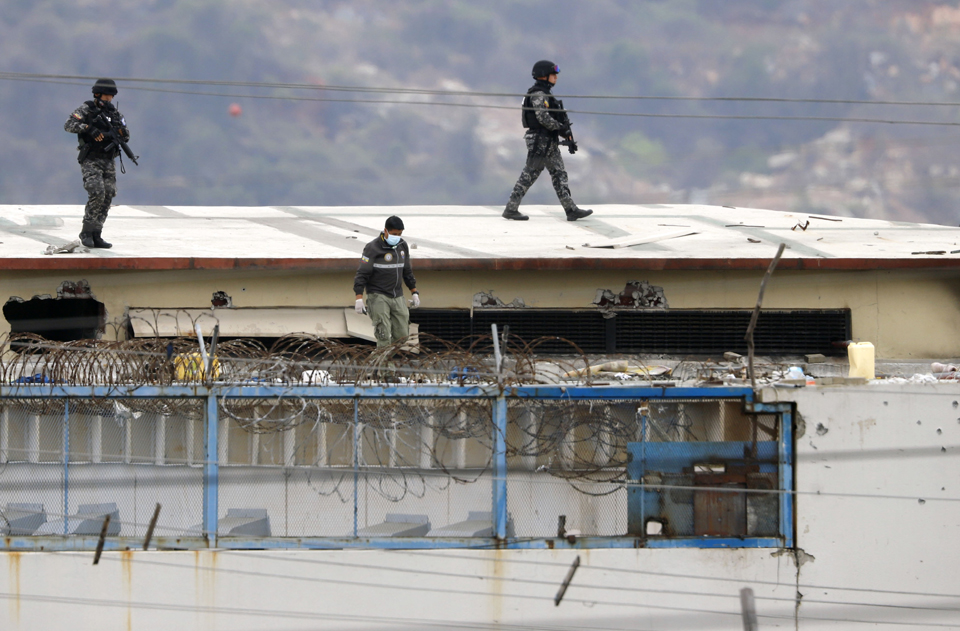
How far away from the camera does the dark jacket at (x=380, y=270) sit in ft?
31.9

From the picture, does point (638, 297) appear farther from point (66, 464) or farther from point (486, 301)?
point (66, 464)

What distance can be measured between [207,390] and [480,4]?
120m

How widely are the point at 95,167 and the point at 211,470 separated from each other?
4.90 metres

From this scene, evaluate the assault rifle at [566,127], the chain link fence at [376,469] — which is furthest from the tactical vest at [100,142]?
the assault rifle at [566,127]

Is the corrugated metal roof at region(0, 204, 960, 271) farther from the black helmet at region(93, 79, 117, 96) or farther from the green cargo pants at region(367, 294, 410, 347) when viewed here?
the black helmet at region(93, 79, 117, 96)

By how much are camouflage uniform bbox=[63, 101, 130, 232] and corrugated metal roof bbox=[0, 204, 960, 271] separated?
1.55 ft

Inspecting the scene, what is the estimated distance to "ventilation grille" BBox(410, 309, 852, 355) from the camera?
38.7 ft

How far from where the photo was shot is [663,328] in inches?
467

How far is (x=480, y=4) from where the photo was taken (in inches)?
4798

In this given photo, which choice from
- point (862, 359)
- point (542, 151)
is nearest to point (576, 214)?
point (542, 151)

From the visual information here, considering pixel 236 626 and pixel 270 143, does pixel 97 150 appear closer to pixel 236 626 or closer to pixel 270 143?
pixel 236 626

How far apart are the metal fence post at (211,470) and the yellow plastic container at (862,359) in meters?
5.40

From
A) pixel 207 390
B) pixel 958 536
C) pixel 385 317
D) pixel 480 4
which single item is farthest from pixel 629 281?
pixel 480 4

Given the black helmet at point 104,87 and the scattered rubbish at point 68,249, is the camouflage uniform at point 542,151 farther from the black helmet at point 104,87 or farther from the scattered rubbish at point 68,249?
the scattered rubbish at point 68,249
